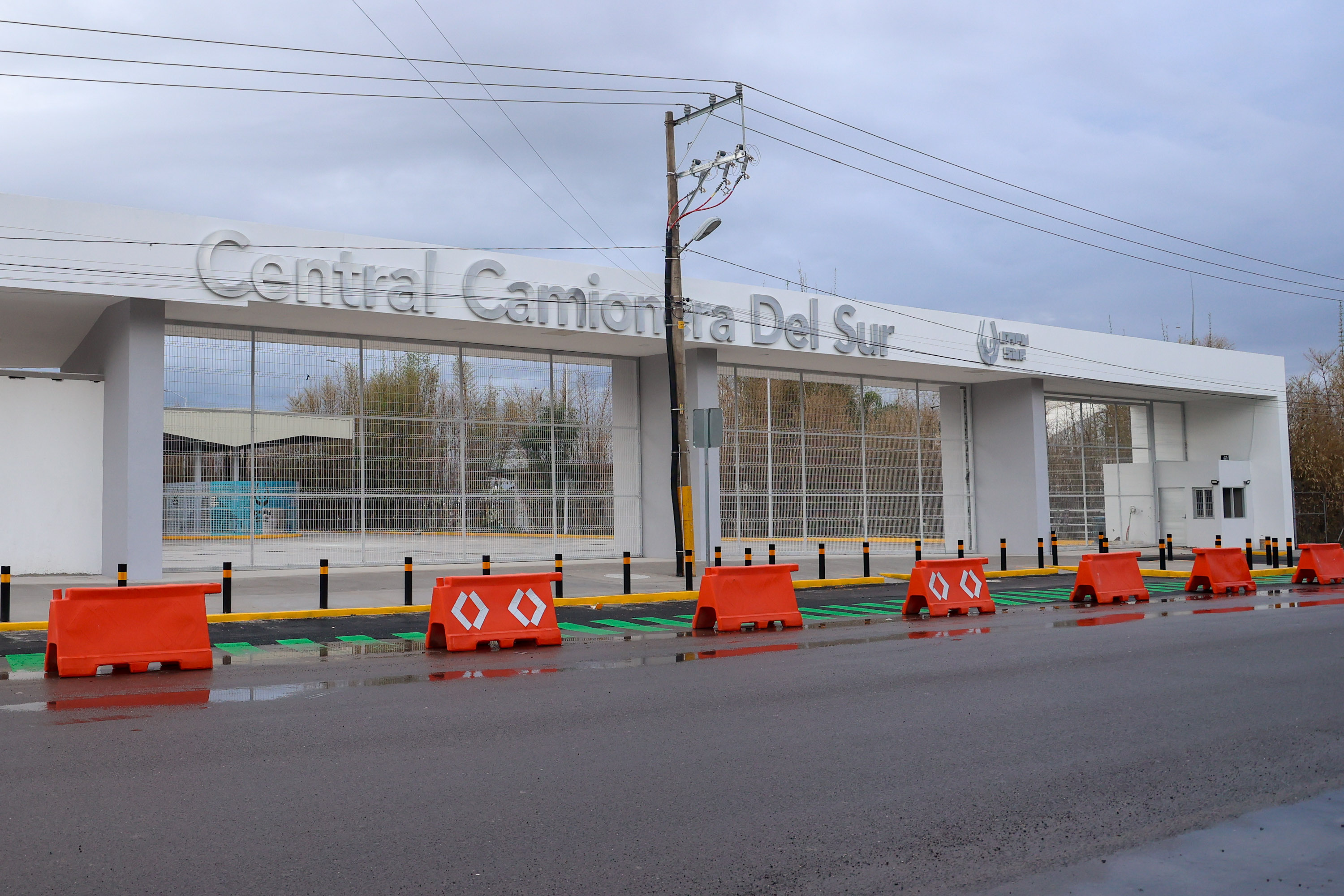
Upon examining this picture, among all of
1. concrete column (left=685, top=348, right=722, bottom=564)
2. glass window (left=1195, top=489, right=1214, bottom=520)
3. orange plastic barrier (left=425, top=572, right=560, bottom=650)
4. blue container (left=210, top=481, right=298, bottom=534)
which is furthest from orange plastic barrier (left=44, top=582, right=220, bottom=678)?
glass window (left=1195, top=489, right=1214, bottom=520)

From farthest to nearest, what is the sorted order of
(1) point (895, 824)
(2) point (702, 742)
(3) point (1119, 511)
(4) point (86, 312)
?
(3) point (1119, 511) < (4) point (86, 312) < (2) point (702, 742) < (1) point (895, 824)

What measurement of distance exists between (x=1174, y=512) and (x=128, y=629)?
116ft

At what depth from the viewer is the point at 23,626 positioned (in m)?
13.7

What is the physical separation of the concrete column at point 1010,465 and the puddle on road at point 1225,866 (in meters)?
27.6

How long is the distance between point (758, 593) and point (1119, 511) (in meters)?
27.2

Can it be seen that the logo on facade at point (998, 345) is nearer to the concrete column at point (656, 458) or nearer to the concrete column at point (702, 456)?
the concrete column at point (702, 456)

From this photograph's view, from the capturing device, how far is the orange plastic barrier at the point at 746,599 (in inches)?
560

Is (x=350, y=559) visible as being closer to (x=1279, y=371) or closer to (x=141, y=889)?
(x=141, y=889)

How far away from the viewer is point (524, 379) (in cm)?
2573

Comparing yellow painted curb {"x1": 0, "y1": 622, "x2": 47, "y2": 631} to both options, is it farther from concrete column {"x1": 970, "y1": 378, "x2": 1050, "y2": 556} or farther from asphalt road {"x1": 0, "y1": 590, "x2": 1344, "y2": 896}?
concrete column {"x1": 970, "y1": 378, "x2": 1050, "y2": 556}

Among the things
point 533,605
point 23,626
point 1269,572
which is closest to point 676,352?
point 533,605

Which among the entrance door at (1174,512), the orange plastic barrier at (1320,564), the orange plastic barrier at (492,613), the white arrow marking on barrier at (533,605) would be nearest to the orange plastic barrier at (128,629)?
the orange plastic barrier at (492,613)

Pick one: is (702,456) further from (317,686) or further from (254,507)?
(317,686)

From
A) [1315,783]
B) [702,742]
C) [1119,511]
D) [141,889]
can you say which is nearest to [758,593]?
[702,742]
